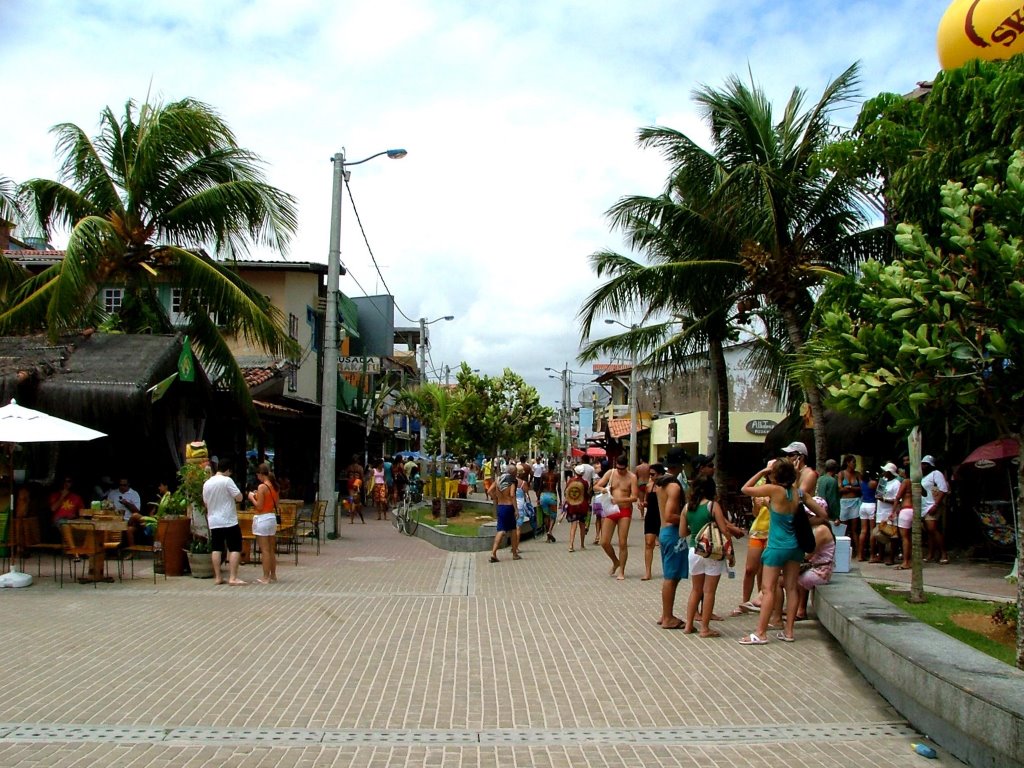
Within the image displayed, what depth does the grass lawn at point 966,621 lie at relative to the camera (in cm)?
774

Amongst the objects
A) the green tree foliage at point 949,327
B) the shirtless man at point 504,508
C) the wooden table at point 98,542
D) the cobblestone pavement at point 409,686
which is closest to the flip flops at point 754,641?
the cobblestone pavement at point 409,686

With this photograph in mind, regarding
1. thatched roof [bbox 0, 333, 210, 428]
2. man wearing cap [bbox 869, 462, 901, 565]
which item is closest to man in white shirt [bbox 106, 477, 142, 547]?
thatched roof [bbox 0, 333, 210, 428]

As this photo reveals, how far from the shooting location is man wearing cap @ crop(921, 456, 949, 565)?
14.6 metres

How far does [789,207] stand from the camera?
18031 mm

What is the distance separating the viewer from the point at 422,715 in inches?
262

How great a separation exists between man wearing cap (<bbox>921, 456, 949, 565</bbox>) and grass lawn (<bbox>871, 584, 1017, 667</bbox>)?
3.80 m

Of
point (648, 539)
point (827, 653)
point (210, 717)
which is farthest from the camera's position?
point (648, 539)

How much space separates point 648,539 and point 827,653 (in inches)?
188

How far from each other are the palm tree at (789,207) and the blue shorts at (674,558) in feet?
27.4

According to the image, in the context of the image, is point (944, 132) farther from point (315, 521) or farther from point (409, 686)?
point (315, 521)

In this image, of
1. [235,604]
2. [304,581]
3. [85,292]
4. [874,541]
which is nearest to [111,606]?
[235,604]

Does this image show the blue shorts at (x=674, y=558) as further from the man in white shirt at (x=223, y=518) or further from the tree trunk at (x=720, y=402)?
the tree trunk at (x=720, y=402)

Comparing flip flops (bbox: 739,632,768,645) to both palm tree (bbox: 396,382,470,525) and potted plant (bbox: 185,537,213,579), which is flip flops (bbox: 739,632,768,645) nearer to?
potted plant (bbox: 185,537,213,579)

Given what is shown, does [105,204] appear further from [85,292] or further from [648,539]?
[648,539]
